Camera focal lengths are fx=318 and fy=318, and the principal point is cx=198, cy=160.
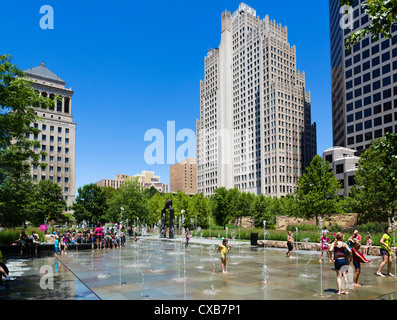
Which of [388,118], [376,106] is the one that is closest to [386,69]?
[376,106]

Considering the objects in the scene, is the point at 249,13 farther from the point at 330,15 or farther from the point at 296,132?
the point at 296,132

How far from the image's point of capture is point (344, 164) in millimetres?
75438

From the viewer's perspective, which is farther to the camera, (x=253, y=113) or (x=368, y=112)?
(x=253, y=113)

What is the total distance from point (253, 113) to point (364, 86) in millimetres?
54598

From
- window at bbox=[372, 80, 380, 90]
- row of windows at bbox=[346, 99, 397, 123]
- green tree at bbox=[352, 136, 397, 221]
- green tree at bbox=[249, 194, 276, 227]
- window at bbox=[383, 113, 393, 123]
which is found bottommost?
green tree at bbox=[249, 194, 276, 227]

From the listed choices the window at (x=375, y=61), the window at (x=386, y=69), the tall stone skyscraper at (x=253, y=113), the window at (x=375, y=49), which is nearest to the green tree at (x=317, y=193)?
the window at (x=386, y=69)

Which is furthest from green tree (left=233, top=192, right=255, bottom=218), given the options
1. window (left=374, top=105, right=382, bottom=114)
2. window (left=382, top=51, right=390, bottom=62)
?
window (left=382, top=51, right=390, bottom=62)

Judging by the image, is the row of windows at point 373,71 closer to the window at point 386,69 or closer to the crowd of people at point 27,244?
the window at point 386,69

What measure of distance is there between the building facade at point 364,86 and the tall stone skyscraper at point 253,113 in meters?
29.9

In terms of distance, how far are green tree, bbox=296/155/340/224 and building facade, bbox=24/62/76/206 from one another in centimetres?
7465

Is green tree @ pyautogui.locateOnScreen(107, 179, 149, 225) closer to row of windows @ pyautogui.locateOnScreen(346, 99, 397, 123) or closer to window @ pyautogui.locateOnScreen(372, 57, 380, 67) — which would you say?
row of windows @ pyautogui.locateOnScreen(346, 99, 397, 123)

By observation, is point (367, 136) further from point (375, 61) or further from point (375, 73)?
point (375, 61)

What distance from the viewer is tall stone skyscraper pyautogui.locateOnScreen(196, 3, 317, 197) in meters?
124

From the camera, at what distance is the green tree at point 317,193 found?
43250 mm
